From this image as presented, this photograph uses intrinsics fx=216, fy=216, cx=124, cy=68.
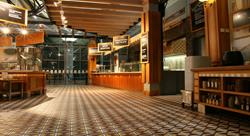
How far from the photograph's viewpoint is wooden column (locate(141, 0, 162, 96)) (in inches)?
317

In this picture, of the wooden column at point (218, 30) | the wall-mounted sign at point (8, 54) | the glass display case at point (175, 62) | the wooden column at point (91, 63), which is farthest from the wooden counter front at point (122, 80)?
the wall-mounted sign at point (8, 54)

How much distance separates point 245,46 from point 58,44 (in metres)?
16.8

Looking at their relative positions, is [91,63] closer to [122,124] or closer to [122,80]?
[122,80]

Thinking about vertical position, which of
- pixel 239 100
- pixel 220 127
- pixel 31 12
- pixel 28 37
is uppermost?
pixel 31 12

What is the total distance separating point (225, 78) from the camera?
4.01 meters

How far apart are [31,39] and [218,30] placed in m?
8.59

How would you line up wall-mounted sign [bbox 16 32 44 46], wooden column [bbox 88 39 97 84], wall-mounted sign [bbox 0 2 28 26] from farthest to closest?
wooden column [bbox 88 39 97 84]
wall-mounted sign [bbox 16 32 44 46]
wall-mounted sign [bbox 0 2 28 26]

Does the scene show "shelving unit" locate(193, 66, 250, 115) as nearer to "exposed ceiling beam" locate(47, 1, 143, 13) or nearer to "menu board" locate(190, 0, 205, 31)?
"menu board" locate(190, 0, 205, 31)

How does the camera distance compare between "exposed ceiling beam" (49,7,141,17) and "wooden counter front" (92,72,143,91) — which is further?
"wooden counter front" (92,72,143,91)

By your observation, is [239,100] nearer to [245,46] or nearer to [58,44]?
[245,46]

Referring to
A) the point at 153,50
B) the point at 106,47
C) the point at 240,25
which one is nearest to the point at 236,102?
the point at 240,25

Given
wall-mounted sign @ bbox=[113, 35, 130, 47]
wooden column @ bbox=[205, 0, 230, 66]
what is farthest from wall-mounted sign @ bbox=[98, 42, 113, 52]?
wooden column @ bbox=[205, 0, 230, 66]

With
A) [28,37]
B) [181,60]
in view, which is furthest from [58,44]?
[181,60]

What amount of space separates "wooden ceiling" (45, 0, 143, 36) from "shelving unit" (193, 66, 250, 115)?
5068 millimetres
